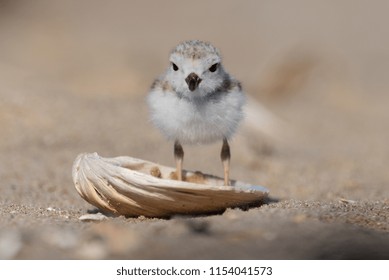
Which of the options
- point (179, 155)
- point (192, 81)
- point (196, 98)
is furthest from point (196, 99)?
point (179, 155)

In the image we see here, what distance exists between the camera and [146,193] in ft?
9.78

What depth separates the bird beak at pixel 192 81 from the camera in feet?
10.0

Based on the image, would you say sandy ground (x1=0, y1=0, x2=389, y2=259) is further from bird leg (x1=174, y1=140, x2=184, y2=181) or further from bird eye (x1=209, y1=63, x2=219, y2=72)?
bird eye (x1=209, y1=63, x2=219, y2=72)

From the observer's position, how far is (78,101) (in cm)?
654

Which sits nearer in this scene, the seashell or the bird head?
Answer: the seashell

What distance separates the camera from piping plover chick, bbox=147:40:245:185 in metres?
3.12

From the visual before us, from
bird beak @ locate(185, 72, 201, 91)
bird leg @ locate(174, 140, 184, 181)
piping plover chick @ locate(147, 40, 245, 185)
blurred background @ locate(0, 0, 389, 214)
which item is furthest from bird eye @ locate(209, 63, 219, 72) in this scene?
blurred background @ locate(0, 0, 389, 214)

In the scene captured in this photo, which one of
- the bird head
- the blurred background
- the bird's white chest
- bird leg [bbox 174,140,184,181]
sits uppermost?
the blurred background

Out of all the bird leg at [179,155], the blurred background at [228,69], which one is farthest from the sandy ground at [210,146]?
the bird leg at [179,155]

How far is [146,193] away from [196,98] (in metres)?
0.54

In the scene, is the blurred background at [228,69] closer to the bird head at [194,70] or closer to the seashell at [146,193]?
the seashell at [146,193]

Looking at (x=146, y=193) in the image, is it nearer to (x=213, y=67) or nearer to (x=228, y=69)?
(x=213, y=67)

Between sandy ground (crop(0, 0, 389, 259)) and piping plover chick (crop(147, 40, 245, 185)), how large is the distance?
45cm

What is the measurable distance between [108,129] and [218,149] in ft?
3.32
